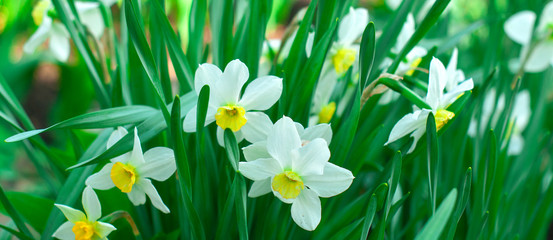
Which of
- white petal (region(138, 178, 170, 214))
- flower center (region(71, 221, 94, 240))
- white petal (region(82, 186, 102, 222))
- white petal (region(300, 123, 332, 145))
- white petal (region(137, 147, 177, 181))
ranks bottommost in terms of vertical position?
flower center (region(71, 221, 94, 240))

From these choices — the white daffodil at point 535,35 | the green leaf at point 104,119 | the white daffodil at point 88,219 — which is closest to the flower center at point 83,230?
the white daffodil at point 88,219

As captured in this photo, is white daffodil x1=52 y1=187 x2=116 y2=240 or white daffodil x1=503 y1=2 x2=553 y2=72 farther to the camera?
white daffodil x1=503 y1=2 x2=553 y2=72

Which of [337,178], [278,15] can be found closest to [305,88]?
[337,178]

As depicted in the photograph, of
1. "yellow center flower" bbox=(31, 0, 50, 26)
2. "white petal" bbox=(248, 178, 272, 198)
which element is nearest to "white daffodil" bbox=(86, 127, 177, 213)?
"white petal" bbox=(248, 178, 272, 198)

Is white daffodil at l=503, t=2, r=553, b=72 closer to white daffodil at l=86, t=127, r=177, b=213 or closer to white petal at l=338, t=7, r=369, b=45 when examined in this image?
white petal at l=338, t=7, r=369, b=45

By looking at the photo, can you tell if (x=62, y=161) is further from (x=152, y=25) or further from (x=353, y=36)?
(x=353, y=36)

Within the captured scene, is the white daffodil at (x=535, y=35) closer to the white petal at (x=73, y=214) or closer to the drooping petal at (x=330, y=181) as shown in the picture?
the drooping petal at (x=330, y=181)
